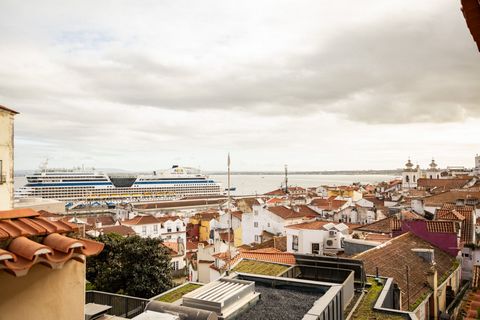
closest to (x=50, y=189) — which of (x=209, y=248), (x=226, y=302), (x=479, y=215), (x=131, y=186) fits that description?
(x=131, y=186)

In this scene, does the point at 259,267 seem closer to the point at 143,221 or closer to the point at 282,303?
the point at 282,303

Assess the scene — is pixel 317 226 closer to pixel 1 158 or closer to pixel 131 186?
pixel 1 158

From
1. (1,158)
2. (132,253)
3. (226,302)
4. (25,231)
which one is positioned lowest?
(132,253)

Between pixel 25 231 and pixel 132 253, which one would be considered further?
pixel 132 253

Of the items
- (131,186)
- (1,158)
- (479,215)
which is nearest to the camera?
(1,158)

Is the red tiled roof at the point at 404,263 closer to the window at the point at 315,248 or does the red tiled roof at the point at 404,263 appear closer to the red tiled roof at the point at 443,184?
the window at the point at 315,248

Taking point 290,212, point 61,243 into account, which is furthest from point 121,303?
point 290,212

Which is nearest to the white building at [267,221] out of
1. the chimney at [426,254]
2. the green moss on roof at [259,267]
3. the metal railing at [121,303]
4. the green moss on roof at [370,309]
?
the chimney at [426,254]

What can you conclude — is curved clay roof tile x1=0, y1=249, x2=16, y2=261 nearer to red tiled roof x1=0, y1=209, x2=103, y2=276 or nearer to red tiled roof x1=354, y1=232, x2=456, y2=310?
red tiled roof x1=0, y1=209, x2=103, y2=276
